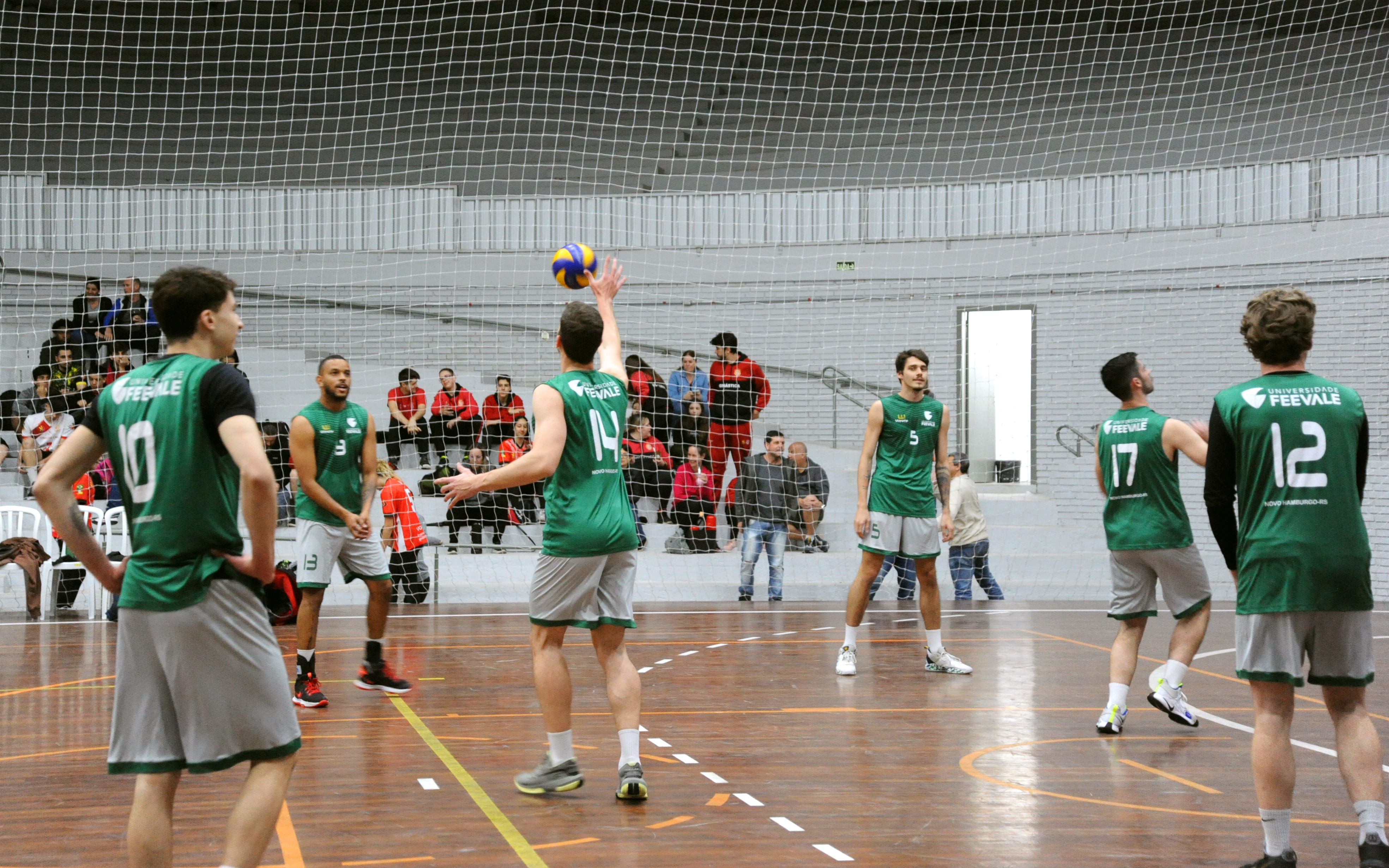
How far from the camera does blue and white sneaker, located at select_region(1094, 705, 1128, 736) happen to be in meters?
6.21

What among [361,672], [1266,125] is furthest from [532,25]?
[361,672]

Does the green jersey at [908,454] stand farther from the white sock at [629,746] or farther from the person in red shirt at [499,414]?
the person in red shirt at [499,414]

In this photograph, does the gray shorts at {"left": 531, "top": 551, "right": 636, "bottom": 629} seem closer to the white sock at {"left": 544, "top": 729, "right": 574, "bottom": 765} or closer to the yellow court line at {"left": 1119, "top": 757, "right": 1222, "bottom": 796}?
the white sock at {"left": 544, "top": 729, "right": 574, "bottom": 765}

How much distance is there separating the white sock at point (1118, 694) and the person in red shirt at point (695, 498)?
8.52 meters

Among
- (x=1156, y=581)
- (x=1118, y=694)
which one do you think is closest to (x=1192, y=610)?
(x=1156, y=581)

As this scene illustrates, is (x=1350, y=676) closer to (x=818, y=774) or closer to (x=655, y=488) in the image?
(x=818, y=774)

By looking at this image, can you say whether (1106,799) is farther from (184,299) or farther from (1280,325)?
(184,299)

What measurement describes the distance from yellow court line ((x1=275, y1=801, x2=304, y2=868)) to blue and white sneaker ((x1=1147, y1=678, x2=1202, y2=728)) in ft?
14.3

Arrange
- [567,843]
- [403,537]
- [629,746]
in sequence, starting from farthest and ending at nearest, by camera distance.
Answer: [403,537] < [629,746] < [567,843]

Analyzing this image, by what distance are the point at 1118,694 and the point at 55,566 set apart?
10505 mm

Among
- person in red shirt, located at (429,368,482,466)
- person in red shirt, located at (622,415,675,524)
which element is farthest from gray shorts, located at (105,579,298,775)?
person in red shirt, located at (429,368,482,466)

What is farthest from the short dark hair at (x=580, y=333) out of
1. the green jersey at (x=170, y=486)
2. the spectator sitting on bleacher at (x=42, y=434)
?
the spectator sitting on bleacher at (x=42, y=434)

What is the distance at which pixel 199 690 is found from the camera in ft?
9.95

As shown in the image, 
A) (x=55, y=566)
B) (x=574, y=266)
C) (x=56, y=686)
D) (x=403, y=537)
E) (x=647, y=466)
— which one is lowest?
(x=56, y=686)
